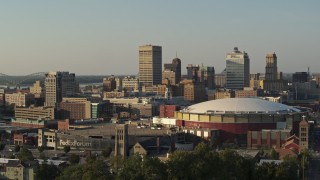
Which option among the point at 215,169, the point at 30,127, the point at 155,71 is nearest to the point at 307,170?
the point at 215,169

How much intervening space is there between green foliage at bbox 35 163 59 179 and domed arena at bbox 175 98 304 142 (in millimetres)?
31523

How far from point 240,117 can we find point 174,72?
115689 millimetres

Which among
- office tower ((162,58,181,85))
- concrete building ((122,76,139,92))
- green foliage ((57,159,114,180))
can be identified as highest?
office tower ((162,58,181,85))

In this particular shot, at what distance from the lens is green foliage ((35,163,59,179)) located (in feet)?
155

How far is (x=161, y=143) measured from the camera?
6550cm

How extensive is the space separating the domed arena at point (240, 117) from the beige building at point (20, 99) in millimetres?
63978

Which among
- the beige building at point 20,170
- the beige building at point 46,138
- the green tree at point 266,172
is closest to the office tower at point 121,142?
the beige building at point 20,170

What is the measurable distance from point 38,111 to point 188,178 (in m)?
71.9

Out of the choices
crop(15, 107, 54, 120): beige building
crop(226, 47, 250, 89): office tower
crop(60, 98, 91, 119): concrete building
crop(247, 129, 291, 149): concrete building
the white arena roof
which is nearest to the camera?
crop(247, 129, 291, 149): concrete building

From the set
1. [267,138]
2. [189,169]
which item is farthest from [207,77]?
[189,169]

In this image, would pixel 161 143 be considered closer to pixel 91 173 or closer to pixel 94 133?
pixel 94 133

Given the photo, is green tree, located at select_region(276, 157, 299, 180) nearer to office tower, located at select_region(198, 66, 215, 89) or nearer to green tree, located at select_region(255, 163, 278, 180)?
green tree, located at select_region(255, 163, 278, 180)

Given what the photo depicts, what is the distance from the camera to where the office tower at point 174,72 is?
188 meters

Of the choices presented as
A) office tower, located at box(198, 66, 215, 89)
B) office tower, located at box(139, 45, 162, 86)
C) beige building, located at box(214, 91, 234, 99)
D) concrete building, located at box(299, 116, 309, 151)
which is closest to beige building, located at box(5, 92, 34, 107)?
beige building, located at box(214, 91, 234, 99)
